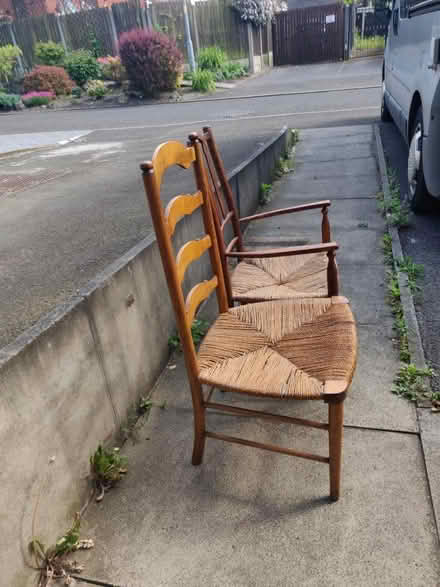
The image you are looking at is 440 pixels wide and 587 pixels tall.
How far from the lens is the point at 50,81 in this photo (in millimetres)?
17109

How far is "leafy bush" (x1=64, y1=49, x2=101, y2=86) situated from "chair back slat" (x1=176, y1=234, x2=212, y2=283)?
60.9ft

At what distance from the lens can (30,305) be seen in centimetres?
255

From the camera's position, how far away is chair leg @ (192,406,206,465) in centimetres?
184

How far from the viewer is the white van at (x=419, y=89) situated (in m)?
3.39

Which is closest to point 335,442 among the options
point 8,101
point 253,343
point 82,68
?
point 253,343

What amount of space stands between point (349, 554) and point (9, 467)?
1.11 metres

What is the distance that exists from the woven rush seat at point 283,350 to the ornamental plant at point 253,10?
20.9 m

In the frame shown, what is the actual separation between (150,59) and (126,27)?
5668mm

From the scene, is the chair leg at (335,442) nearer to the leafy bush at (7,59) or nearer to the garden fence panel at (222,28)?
the garden fence panel at (222,28)

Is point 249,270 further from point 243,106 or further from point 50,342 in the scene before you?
point 243,106

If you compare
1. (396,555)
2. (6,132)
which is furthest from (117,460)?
(6,132)

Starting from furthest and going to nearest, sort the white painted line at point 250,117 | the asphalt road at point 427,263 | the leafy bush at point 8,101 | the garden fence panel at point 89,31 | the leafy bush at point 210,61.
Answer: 1. the garden fence panel at point 89,31
2. the leafy bush at point 210,61
3. the leafy bush at point 8,101
4. the white painted line at point 250,117
5. the asphalt road at point 427,263

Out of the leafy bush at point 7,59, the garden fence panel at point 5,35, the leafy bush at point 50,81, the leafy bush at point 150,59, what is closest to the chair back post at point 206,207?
the leafy bush at point 150,59

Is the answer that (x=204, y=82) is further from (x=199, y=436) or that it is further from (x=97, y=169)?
(x=199, y=436)
